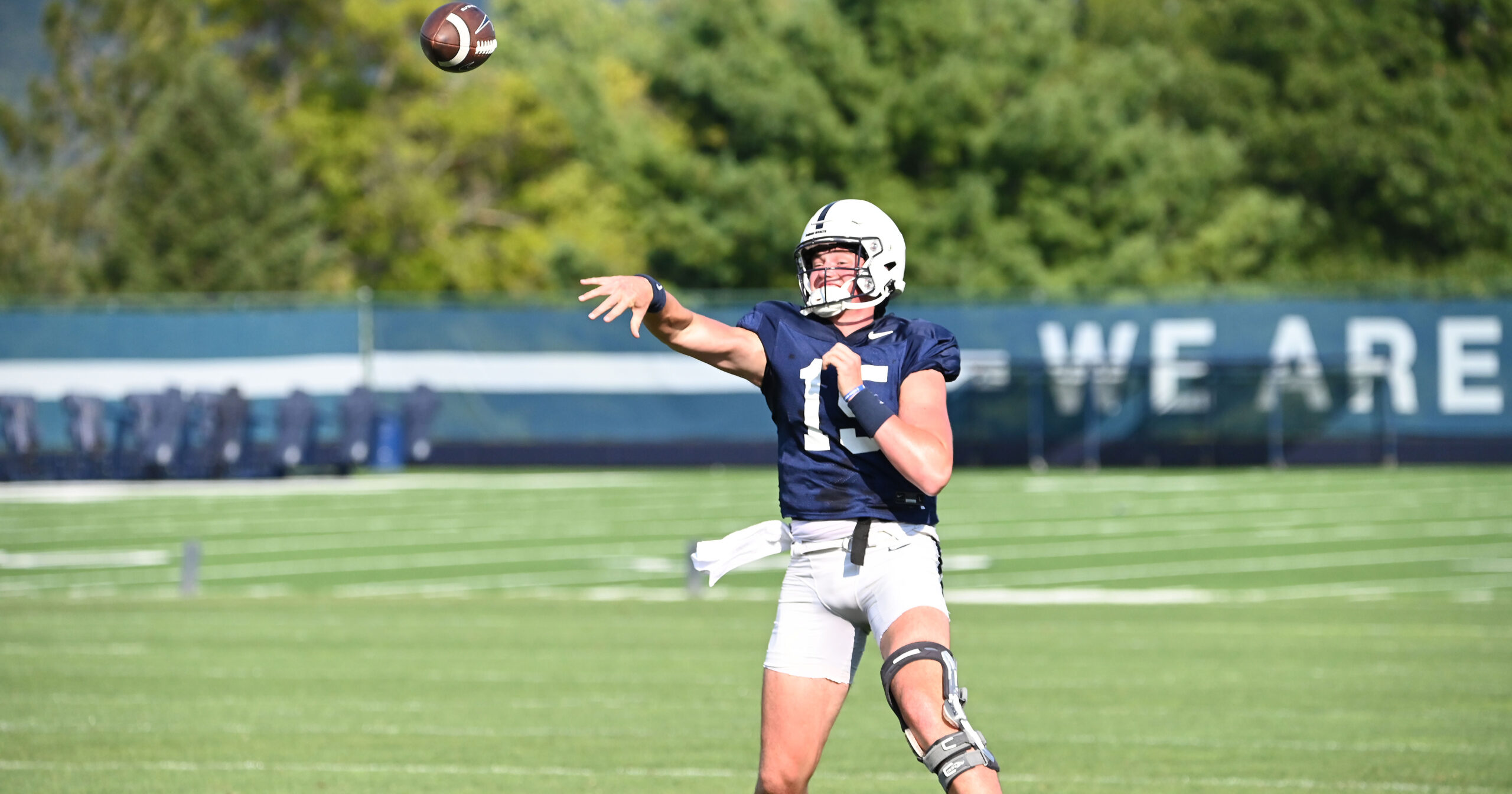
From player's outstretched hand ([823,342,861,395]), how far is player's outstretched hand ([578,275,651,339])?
591mm

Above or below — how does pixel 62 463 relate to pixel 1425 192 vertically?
below

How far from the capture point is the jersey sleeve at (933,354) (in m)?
5.84

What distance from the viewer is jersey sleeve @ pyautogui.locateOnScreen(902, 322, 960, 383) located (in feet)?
19.2

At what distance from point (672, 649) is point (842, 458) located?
26.8ft

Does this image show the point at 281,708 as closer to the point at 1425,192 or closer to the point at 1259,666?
the point at 1259,666

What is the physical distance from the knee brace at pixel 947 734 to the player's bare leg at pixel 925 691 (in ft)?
0.05

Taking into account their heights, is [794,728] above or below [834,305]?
below

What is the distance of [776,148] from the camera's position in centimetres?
4712

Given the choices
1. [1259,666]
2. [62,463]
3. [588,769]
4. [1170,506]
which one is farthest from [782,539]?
[62,463]

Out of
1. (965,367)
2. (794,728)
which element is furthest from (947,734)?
(965,367)

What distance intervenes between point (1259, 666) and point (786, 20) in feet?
121

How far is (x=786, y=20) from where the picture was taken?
47.9 metres

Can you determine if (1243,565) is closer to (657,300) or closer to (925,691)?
(657,300)

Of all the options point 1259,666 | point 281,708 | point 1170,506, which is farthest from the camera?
point 1170,506
